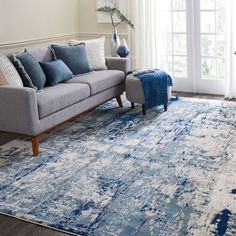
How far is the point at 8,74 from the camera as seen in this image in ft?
13.3

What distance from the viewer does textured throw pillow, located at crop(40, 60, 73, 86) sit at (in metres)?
4.61

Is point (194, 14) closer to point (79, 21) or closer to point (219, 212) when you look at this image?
point (79, 21)

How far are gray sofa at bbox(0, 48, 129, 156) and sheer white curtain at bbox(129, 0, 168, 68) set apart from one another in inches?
38.0

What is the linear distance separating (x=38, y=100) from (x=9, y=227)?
1.49m

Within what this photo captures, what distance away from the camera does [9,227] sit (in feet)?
8.99

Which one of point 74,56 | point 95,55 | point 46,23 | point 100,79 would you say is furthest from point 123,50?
point 46,23

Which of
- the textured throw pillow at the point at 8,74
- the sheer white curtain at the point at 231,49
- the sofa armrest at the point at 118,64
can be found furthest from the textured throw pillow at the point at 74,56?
the sheer white curtain at the point at 231,49

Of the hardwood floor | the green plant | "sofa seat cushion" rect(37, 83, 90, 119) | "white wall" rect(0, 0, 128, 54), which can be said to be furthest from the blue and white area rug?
the green plant

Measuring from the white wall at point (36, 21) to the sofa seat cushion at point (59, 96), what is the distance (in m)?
1.07

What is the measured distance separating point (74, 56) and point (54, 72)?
1.77 feet

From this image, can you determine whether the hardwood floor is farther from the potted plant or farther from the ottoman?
the potted plant

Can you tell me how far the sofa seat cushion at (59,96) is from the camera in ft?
13.0

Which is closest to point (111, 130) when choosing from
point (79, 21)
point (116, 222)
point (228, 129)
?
point (228, 129)

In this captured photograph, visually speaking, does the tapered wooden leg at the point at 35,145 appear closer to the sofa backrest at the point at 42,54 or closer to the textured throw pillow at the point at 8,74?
the textured throw pillow at the point at 8,74
